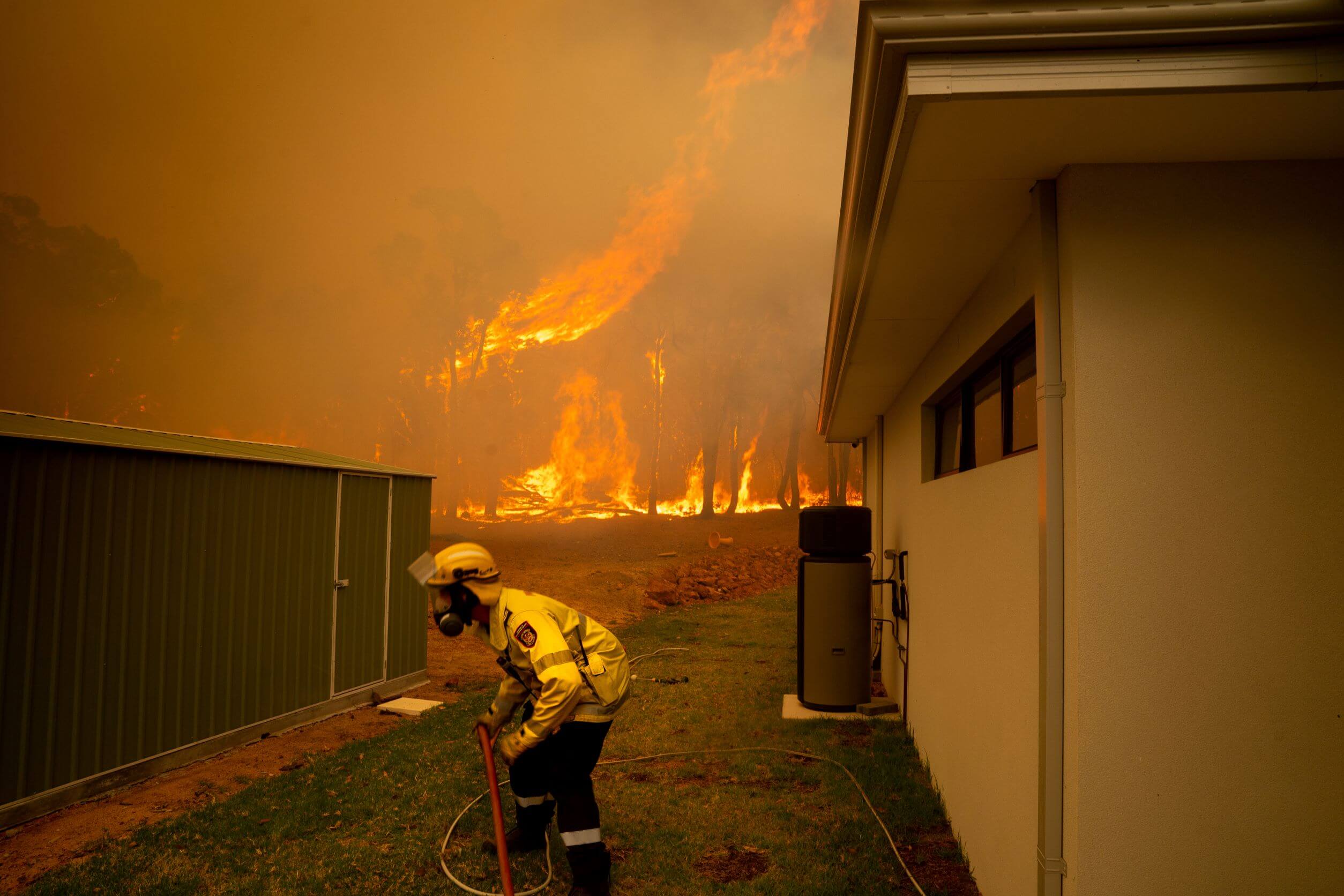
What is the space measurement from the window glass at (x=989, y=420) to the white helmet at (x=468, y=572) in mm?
2849

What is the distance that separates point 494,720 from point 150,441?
13.5ft

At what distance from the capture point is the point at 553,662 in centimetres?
314

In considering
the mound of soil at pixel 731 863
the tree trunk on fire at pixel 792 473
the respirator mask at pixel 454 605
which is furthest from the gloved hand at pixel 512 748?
the tree trunk on fire at pixel 792 473

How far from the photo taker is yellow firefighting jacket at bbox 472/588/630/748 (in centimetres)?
310

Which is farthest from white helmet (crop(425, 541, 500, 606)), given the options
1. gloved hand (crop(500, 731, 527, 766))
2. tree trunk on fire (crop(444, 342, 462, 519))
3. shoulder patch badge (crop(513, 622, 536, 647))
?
tree trunk on fire (crop(444, 342, 462, 519))

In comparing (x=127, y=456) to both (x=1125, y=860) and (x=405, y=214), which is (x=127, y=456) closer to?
(x=1125, y=860)

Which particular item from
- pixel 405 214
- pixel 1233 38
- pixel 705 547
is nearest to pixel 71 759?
pixel 1233 38

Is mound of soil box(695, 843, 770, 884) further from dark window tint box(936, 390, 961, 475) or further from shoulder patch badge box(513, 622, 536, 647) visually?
dark window tint box(936, 390, 961, 475)

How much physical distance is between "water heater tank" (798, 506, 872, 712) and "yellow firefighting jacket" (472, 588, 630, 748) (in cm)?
375

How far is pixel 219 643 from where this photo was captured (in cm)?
604

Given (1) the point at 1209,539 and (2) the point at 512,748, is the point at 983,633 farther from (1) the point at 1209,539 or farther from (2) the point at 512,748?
(2) the point at 512,748

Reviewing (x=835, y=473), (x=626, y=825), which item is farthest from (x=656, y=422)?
(x=626, y=825)

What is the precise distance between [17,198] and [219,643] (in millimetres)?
40575

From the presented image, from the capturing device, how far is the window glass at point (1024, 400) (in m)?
3.52
